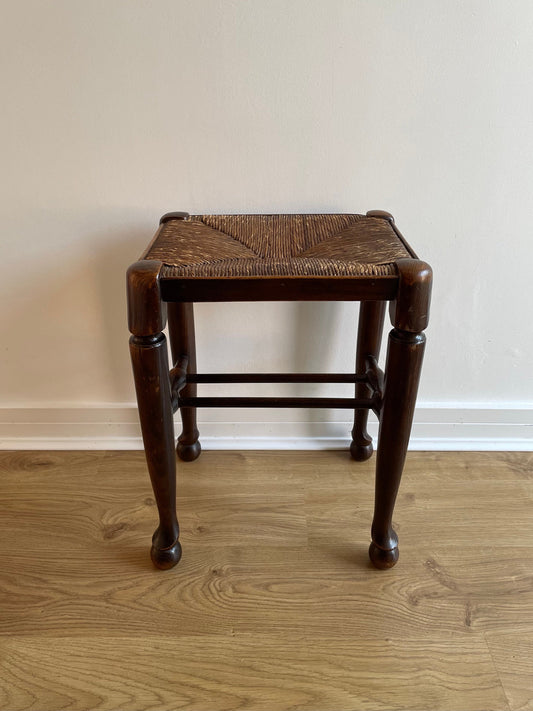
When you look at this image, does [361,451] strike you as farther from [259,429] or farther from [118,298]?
[118,298]

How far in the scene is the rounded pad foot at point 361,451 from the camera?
1.08 metres

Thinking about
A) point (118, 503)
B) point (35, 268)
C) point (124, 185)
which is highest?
point (124, 185)

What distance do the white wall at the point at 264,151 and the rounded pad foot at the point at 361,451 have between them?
0.52ft

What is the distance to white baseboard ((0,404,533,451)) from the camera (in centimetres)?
112

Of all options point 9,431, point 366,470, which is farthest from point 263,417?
point 9,431

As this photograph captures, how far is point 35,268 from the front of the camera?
3.27 ft

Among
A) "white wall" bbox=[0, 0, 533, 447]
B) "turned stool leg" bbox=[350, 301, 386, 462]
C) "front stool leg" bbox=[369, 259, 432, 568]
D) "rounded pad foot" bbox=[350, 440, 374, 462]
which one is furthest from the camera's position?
"rounded pad foot" bbox=[350, 440, 374, 462]

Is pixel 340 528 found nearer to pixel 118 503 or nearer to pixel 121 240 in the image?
pixel 118 503

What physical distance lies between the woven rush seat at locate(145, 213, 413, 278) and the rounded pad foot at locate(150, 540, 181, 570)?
46 cm

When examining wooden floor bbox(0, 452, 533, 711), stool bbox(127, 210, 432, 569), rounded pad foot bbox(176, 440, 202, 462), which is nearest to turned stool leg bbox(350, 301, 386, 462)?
stool bbox(127, 210, 432, 569)

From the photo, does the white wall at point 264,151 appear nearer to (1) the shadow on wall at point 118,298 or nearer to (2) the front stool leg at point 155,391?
(1) the shadow on wall at point 118,298

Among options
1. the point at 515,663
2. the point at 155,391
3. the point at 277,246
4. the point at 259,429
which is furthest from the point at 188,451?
the point at 515,663

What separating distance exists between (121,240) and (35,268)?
18 centimetres

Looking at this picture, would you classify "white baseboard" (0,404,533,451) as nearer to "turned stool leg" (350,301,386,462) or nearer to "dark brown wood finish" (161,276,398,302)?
"turned stool leg" (350,301,386,462)
